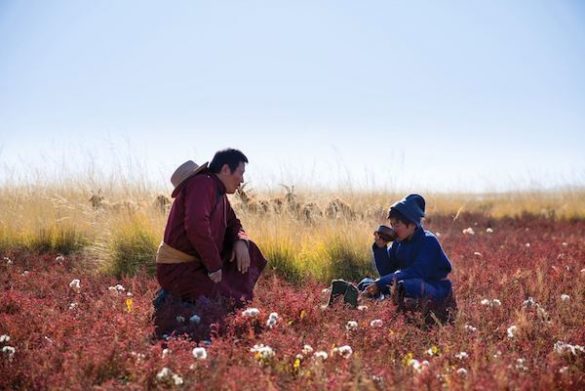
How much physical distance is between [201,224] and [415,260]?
7.62ft

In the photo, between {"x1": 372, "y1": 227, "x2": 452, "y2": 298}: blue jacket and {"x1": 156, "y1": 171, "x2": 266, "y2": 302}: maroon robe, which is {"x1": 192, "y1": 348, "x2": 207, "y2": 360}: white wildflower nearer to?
{"x1": 156, "y1": 171, "x2": 266, "y2": 302}: maroon robe

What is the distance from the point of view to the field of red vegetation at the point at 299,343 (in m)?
3.86

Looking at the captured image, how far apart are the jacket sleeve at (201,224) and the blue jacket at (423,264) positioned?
188 centimetres

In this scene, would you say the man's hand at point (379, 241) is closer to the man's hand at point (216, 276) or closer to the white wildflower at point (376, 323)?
the white wildflower at point (376, 323)

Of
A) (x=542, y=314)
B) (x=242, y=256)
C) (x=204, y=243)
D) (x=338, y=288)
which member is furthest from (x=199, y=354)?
(x=542, y=314)

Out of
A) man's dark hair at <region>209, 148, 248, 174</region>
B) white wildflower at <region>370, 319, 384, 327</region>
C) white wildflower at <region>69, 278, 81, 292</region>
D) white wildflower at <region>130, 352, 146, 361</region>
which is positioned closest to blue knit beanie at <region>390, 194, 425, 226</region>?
white wildflower at <region>370, 319, 384, 327</region>

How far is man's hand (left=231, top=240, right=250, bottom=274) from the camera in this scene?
6203 mm

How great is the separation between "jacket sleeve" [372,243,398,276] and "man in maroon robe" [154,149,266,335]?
1478 mm

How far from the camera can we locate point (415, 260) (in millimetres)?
6484

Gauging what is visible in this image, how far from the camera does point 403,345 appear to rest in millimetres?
4902

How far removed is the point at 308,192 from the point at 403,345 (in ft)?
28.9

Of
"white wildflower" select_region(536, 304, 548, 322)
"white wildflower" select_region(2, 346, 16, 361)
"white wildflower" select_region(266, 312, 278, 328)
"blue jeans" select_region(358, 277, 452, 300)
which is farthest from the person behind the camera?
"blue jeans" select_region(358, 277, 452, 300)

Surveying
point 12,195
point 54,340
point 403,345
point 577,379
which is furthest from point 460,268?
point 12,195

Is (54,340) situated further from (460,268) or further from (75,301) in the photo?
(460,268)
